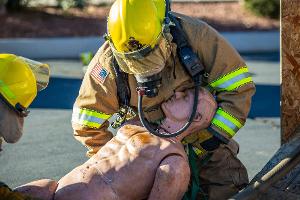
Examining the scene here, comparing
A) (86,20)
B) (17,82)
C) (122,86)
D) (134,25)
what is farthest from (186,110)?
(86,20)

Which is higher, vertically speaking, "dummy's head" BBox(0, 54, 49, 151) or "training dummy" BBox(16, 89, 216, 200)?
"dummy's head" BBox(0, 54, 49, 151)

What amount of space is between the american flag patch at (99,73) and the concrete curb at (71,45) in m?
10.0

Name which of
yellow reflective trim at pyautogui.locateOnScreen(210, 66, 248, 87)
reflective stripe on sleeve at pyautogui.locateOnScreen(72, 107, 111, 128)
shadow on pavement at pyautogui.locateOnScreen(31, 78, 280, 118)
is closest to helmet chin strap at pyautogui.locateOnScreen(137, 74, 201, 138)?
yellow reflective trim at pyautogui.locateOnScreen(210, 66, 248, 87)

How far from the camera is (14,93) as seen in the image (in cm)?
346

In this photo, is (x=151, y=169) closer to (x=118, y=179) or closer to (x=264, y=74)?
(x=118, y=179)

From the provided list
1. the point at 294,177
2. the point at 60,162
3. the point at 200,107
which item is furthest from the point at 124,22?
the point at 60,162

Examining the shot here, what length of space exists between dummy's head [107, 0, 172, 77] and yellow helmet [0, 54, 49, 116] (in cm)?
45

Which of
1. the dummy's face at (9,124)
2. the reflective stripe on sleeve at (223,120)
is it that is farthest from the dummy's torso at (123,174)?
the dummy's face at (9,124)

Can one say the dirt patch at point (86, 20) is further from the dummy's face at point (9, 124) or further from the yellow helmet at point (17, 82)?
the dummy's face at point (9, 124)

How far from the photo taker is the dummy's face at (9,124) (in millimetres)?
3414

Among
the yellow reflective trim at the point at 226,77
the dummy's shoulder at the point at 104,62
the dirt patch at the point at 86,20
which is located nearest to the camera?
the yellow reflective trim at the point at 226,77

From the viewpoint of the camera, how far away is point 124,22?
366cm

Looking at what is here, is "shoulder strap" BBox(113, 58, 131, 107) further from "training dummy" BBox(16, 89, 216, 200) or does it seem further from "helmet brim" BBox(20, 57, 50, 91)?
"helmet brim" BBox(20, 57, 50, 91)

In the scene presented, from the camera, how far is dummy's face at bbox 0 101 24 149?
3.41 meters
